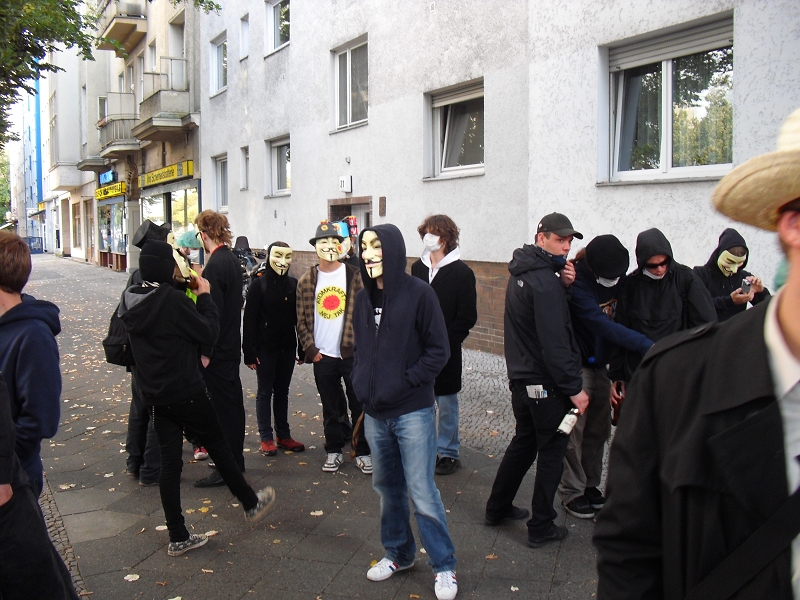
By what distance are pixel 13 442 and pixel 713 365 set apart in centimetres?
233

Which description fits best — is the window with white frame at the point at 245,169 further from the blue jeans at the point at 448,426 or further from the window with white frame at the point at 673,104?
the blue jeans at the point at 448,426

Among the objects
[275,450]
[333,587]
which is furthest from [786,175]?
[275,450]

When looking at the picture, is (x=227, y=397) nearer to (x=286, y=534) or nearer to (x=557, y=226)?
(x=286, y=534)

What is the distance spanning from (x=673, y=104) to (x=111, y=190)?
93.6ft

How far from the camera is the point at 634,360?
4344mm

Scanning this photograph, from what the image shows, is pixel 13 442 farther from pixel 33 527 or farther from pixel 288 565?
pixel 288 565

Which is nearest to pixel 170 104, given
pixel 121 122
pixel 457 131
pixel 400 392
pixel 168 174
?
pixel 168 174

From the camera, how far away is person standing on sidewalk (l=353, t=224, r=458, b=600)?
3.60 meters

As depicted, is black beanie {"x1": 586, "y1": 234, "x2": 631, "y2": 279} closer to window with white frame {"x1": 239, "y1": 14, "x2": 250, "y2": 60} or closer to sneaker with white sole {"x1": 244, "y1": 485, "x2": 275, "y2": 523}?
sneaker with white sole {"x1": 244, "y1": 485, "x2": 275, "y2": 523}

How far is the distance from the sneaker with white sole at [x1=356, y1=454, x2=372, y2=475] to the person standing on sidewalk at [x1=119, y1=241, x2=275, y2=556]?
4.26ft

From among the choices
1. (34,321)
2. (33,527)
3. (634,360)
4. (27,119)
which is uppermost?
(27,119)

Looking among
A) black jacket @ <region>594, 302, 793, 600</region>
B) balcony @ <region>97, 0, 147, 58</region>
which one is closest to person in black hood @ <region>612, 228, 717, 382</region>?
black jacket @ <region>594, 302, 793, 600</region>

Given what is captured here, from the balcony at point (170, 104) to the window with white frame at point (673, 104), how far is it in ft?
52.5

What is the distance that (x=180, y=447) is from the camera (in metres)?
4.31
